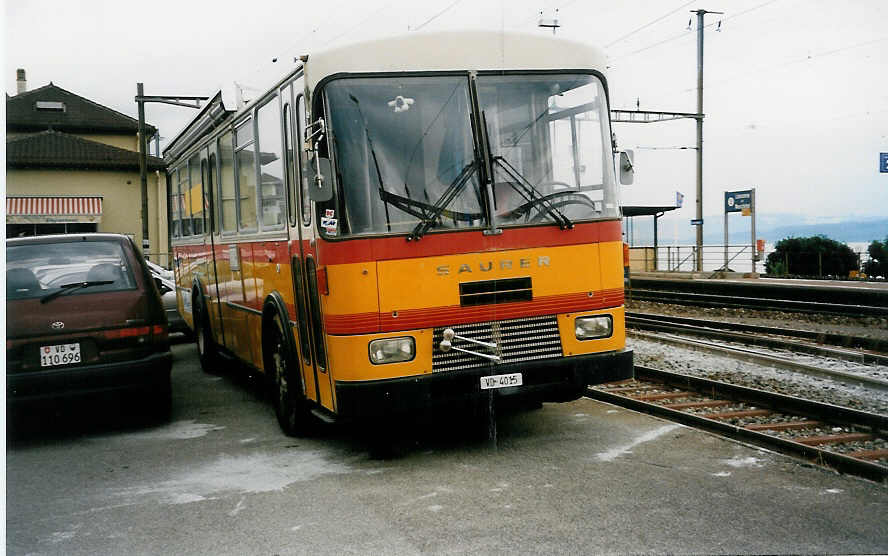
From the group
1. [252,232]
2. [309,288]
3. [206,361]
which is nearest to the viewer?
[309,288]

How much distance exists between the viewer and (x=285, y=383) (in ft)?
25.9

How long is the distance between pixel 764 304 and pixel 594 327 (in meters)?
14.2

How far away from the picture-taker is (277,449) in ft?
24.2

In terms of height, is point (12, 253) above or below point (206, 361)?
above

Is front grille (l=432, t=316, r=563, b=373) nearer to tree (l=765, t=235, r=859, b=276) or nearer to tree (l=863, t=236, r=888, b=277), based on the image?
tree (l=863, t=236, r=888, b=277)

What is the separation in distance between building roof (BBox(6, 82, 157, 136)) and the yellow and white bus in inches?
72.9

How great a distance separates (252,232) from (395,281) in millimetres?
2819

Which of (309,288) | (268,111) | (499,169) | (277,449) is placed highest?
(268,111)

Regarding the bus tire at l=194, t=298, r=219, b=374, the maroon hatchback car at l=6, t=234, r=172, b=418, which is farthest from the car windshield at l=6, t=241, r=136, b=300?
the bus tire at l=194, t=298, r=219, b=374

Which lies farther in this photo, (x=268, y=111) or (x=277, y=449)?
(x=268, y=111)

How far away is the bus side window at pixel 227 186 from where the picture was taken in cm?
949

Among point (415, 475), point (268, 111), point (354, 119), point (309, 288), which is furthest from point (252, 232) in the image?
point (415, 475)

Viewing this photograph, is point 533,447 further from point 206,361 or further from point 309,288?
point 206,361

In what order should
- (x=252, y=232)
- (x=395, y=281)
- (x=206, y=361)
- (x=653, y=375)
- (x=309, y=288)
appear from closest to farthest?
(x=395, y=281) → (x=309, y=288) → (x=252, y=232) → (x=653, y=375) → (x=206, y=361)
